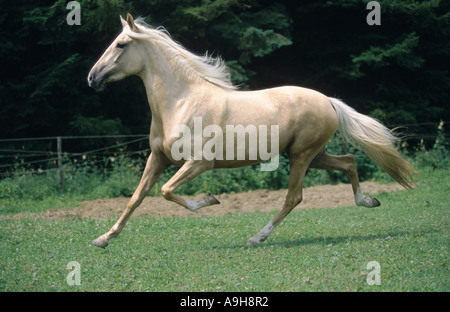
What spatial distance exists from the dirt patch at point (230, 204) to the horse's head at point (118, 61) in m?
3.75

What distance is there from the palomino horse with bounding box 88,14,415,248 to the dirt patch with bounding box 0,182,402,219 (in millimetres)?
3427

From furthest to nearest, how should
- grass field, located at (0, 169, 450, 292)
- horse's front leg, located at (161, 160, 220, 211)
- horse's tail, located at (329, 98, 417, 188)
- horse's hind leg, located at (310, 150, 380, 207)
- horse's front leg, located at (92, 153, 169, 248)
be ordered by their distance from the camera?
1. horse's hind leg, located at (310, 150, 380, 207)
2. horse's tail, located at (329, 98, 417, 188)
3. horse's front leg, located at (92, 153, 169, 248)
4. horse's front leg, located at (161, 160, 220, 211)
5. grass field, located at (0, 169, 450, 292)

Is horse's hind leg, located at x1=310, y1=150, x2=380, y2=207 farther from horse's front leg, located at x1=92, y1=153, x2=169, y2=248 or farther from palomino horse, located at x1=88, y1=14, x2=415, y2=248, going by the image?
horse's front leg, located at x1=92, y1=153, x2=169, y2=248

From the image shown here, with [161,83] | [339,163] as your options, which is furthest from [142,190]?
[339,163]

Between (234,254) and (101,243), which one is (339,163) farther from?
(101,243)

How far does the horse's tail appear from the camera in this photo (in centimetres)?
720

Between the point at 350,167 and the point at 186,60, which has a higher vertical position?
the point at 186,60

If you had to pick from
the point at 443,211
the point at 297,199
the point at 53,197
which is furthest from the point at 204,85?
the point at 53,197

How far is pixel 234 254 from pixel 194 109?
1.86 m

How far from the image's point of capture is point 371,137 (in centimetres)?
724

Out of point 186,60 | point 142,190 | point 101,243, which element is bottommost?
point 101,243

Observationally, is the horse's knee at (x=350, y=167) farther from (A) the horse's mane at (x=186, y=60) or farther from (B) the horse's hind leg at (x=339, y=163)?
(A) the horse's mane at (x=186, y=60)

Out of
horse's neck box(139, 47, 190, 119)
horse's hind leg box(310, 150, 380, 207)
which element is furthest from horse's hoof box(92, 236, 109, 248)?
horse's hind leg box(310, 150, 380, 207)
